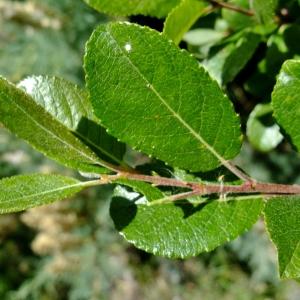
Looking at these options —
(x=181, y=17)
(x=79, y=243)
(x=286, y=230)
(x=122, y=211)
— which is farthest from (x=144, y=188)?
(x=79, y=243)

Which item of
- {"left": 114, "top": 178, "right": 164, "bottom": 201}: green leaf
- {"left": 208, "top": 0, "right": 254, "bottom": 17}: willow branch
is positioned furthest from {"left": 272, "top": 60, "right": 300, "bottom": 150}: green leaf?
{"left": 208, "top": 0, "right": 254, "bottom": 17}: willow branch

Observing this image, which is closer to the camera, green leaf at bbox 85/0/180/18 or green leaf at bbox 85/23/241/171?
green leaf at bbox 85/23/241/171

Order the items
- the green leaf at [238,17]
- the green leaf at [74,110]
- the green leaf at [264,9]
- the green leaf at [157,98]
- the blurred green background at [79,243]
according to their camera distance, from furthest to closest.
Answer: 1. the blurred green background at [79,243]
2. the green leaf at [238,17]
3. the green leaf at [264,9]
4. the green leaf at [74,110]
5. the green leaf at [157,98]

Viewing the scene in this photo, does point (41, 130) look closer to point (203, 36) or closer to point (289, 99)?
point (289, 99)

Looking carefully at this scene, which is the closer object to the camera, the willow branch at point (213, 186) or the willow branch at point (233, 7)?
the willow branch at point (213, 186)

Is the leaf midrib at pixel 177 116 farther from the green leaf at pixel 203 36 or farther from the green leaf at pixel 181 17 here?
the green leaf at pixel 203 36

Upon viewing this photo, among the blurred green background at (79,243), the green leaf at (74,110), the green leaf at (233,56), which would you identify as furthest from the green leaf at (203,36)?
the blurred green background at (79,243)

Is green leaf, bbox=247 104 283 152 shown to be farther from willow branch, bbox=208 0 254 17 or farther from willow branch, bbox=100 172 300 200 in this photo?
willow branch, bbox=100 172 300 200
